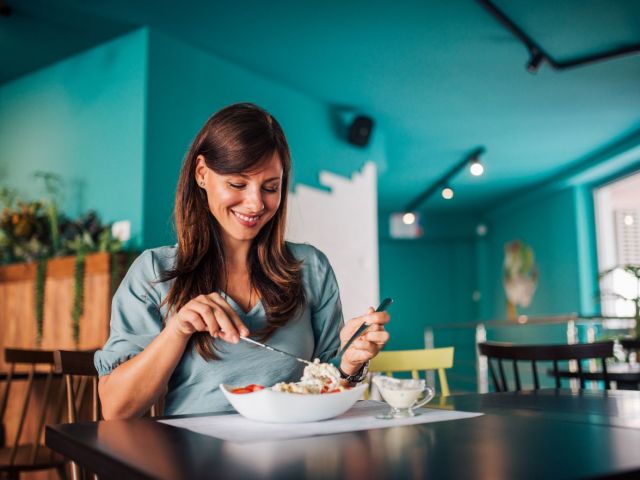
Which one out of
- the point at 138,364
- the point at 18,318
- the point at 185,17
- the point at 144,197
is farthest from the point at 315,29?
the point at 138,364

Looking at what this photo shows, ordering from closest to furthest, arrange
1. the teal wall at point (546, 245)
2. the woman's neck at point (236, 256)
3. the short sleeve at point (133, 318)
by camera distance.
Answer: the short sleeve at point (133, 318) < the woman's neck at point (236, 256) < the teal wall at point (546, 245)

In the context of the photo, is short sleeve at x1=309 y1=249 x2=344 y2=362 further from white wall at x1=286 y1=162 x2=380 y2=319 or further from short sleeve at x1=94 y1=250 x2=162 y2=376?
white wall at x1=286 y1=162 x2=380 y2=319

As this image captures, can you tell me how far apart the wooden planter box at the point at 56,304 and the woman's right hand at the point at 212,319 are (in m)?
2.51

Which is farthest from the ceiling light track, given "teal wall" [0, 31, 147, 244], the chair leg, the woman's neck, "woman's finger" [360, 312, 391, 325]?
the chair leg

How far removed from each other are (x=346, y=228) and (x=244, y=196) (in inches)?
150

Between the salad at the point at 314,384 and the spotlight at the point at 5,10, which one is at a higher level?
the spotlight at the point at 5,10

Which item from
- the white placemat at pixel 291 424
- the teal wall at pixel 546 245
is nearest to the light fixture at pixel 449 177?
the teal wall at pixel 546 245

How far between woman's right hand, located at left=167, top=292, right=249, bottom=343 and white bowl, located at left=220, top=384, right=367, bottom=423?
114 mm

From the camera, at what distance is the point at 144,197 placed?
12.5 feet

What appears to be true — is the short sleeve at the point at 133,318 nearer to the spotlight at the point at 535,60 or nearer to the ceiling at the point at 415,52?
the ceiling at the point at 415,52

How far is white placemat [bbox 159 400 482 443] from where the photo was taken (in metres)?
0.95

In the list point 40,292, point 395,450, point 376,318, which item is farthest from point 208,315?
point 40,292

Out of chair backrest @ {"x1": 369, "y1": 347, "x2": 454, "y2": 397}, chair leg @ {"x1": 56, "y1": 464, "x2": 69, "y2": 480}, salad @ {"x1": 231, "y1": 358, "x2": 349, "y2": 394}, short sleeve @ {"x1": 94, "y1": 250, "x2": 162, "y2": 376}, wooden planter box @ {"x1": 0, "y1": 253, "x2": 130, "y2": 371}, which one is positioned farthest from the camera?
wooden planter box @ {"x1": 0, "y1": 253, "x2": 130, "y2": 371}

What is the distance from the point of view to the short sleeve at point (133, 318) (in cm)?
135
